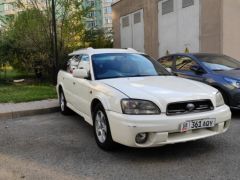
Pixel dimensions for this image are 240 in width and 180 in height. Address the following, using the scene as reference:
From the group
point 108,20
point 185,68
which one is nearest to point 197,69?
point 185,68

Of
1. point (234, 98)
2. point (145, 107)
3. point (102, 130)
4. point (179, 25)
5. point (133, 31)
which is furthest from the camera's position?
point (133, 31)

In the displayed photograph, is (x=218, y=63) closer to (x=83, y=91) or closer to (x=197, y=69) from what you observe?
(x=197, y=69)

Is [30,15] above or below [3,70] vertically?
above

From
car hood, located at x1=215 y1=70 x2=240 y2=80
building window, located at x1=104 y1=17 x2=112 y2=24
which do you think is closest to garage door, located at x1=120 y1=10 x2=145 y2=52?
car hood, located at x1=215 y1=70 x2=240 y2=80

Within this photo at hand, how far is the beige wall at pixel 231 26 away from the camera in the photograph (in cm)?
1305

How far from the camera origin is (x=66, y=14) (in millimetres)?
14039

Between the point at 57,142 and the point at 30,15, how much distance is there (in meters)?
9.40

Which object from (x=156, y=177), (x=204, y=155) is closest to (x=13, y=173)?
(x=156, y=177)

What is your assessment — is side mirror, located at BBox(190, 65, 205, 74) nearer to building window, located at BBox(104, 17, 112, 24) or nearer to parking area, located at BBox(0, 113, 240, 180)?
parking area, located at BBox(0, 113, 240, 180)

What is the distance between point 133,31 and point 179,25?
6290 mm

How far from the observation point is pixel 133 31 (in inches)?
865

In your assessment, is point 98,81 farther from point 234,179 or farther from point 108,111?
point 234,179

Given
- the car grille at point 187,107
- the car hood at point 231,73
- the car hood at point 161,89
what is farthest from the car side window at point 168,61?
the car grille at point 187,107

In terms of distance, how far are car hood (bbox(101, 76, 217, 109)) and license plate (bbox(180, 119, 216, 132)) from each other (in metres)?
0.31
